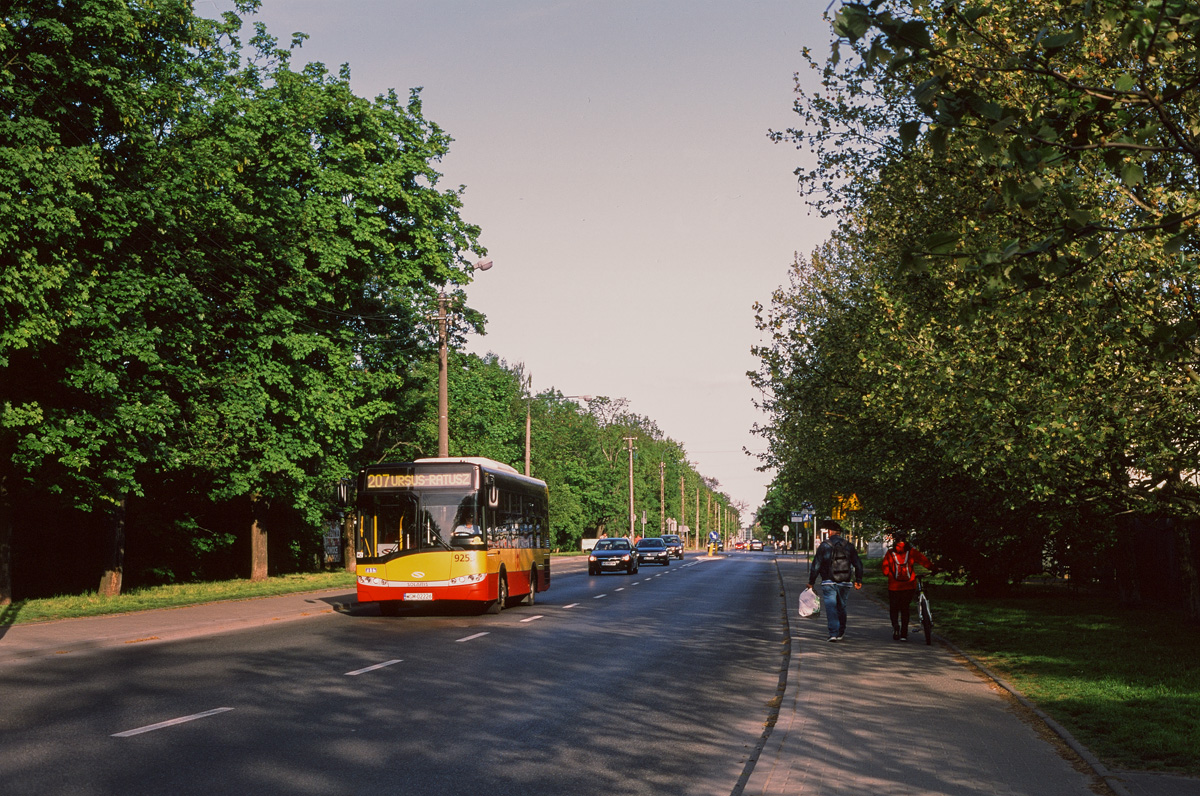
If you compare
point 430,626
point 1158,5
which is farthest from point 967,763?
point 430,626

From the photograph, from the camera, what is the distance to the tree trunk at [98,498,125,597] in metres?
27.2

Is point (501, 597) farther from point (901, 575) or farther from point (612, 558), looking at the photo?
point (612, 558)

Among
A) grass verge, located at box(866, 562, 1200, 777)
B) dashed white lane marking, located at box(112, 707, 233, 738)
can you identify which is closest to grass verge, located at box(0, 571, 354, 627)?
dashed white lane marking, located at box(112, 707, 233, 738)

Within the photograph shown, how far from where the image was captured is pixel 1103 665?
1423 cm

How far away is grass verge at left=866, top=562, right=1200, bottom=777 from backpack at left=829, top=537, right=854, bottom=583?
1.90 m

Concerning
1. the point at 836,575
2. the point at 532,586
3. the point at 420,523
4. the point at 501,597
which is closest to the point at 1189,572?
the point at 836,575

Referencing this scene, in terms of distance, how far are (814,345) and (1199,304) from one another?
40.8 feet

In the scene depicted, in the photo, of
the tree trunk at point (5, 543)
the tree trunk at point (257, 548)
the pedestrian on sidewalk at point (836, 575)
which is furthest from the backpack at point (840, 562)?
the tree trunk at point (257, 548)

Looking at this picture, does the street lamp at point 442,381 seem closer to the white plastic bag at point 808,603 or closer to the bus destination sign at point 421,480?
the bus destination sign at point 421,480

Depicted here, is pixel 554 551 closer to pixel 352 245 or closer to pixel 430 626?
pixel 352 245

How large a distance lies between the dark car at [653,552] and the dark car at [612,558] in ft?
39.1

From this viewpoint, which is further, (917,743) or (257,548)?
(257,548)

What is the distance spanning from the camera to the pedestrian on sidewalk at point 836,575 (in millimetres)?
16953

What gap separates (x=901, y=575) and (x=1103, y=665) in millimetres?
3327
